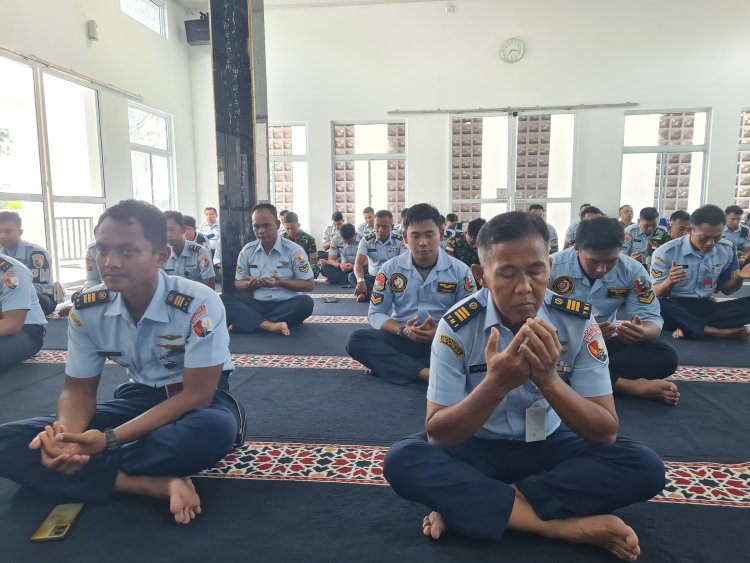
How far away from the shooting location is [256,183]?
17.1 feet

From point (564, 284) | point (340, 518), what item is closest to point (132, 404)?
point (340, 518)

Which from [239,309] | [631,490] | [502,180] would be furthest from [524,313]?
[502,180]

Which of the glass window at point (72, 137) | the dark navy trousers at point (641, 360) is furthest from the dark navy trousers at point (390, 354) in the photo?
the glass window at point (72, 137)

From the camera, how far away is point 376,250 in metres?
5.97

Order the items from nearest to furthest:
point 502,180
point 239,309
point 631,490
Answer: point 631,490
point 239,309
point 502,180

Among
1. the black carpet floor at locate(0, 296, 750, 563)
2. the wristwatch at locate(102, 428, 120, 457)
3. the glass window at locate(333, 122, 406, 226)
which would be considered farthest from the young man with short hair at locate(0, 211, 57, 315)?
the glass window at locate(333, 122, 406, 226)

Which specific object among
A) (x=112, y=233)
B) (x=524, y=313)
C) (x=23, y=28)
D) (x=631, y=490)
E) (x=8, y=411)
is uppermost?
(x=23, y=28)

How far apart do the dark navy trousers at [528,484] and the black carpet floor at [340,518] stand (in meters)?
0.10

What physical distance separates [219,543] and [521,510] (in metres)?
0.83

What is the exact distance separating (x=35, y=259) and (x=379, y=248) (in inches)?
125

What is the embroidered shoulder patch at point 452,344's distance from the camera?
4.96 ft

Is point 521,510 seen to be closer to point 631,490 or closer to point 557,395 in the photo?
point 631,490

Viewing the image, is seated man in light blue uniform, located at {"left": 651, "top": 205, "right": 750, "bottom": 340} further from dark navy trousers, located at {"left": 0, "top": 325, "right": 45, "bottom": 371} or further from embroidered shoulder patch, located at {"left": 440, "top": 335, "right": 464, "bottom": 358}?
dark navy trousers, located at {"left": 0, "top": 325, "right": 45, "bottom": 371}

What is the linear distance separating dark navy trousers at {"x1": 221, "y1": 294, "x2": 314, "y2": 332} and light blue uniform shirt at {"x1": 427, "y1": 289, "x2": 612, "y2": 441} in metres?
2.97
